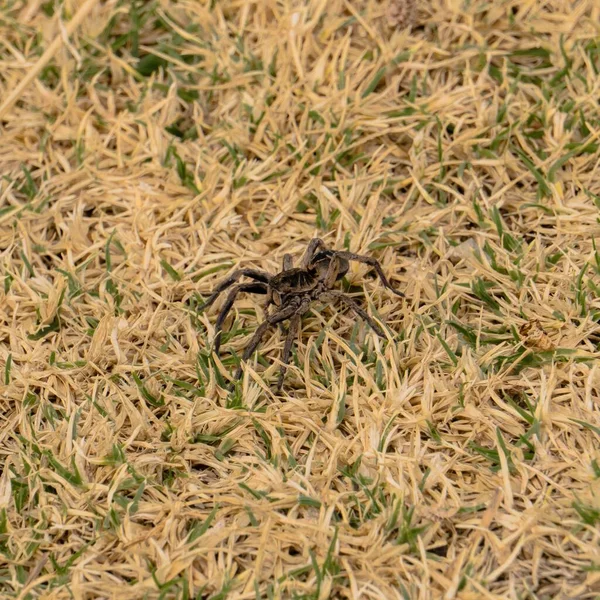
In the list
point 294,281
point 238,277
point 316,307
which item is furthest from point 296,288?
point 238,277

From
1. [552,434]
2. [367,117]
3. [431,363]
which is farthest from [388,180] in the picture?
[552,434]

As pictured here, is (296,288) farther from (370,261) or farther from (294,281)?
(370,261)

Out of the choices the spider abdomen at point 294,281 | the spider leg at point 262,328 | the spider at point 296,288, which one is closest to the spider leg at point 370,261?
the spider at point 296,288

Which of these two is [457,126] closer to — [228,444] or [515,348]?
[515,348]

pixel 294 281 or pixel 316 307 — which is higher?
pixel 294 281

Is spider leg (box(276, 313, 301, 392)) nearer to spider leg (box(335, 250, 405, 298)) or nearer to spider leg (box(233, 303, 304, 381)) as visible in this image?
spider leg (box(233, 303, 304, 381))

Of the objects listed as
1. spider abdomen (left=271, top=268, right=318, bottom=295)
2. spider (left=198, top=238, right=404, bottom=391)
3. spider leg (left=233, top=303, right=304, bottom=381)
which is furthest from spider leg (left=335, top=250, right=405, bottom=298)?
spider leg (left=233, top=303, right=304, bottom=381)

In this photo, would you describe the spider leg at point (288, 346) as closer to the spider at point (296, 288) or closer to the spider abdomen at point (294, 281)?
the spider at point (296, 288)
